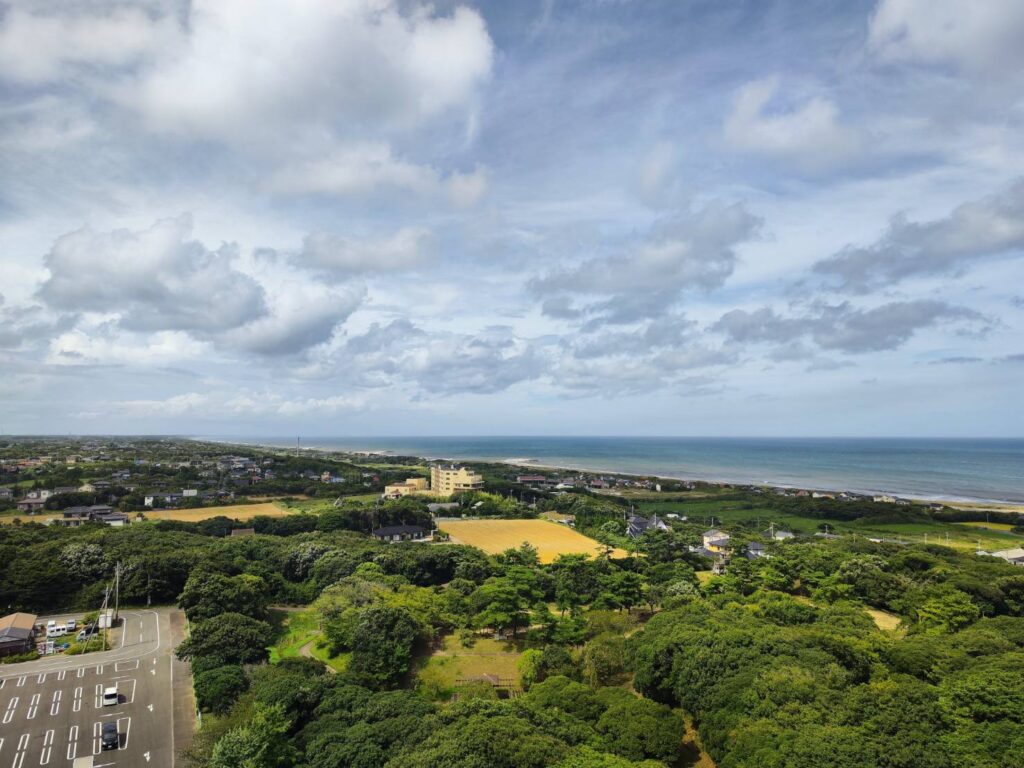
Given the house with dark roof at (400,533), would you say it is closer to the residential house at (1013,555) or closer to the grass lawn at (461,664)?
the grass lawn at (461,664)

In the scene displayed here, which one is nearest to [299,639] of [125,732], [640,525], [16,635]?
[125,732]

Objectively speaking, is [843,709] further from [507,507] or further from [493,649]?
[507,507]

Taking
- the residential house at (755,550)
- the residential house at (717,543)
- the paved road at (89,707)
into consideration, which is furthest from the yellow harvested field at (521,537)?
the paved road at (89,707)

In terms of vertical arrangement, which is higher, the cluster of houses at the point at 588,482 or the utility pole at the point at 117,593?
the utility pole at the point at 117,593

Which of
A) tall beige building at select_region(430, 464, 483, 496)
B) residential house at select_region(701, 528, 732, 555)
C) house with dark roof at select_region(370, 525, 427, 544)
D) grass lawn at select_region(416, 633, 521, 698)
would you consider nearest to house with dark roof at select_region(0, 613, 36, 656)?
grass lawn at select_region(416, 633, 521, 698)

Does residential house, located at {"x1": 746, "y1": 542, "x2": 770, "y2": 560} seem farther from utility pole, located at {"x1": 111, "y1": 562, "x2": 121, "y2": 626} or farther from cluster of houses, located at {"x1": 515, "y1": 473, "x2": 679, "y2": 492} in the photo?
cluster of houses, located at {"x1": 515, "y1": 473, "x2": 679, "y2": 492}

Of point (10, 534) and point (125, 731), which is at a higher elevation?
point (10, 534)

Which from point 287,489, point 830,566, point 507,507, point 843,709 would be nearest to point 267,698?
point 843,709
